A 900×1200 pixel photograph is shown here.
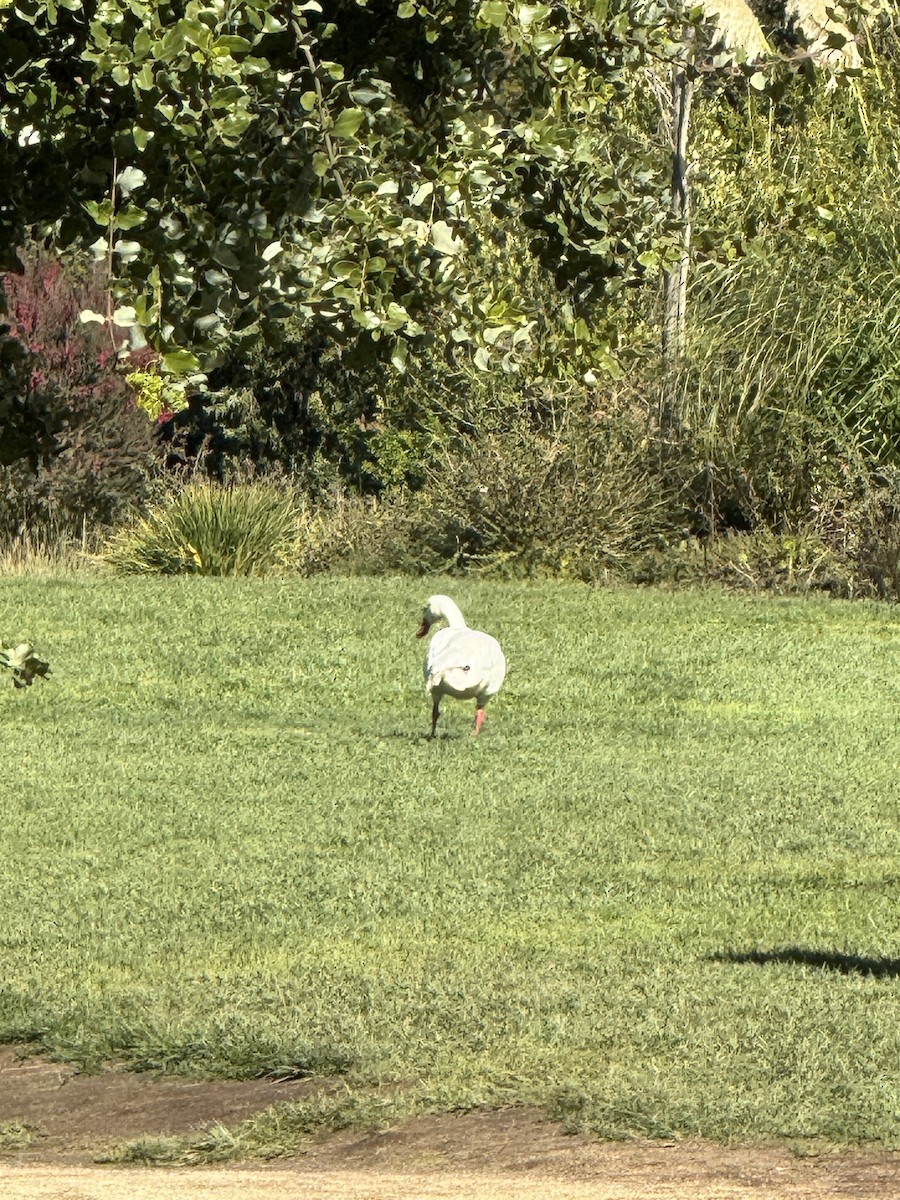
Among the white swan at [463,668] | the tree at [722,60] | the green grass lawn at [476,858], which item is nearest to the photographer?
the tree at [722,60]

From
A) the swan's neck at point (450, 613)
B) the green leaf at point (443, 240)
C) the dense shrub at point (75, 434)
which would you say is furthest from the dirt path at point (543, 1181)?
Result: the dense shrub at point (75, 434)

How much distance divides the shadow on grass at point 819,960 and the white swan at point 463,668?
448cm

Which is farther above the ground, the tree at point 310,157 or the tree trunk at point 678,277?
the tree trunk at point 678,277

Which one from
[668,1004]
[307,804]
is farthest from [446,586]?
[668,1004]

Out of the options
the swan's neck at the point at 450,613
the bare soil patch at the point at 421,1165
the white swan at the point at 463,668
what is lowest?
the bare soil patch at the point at 421,1165

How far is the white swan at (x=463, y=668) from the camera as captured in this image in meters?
11.8

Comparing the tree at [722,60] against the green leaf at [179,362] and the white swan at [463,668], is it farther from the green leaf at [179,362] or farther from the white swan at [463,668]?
the white swan at [463,668]

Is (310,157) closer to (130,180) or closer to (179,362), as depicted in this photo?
(130,180)

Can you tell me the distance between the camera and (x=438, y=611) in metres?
13.3


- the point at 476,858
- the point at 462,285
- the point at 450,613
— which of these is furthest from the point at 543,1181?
the point at 450,613

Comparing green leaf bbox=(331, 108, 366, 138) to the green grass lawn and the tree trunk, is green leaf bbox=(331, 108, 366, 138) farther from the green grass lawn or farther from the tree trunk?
the tree trunk

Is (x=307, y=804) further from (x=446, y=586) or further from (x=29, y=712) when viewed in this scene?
(x=446, y=586)

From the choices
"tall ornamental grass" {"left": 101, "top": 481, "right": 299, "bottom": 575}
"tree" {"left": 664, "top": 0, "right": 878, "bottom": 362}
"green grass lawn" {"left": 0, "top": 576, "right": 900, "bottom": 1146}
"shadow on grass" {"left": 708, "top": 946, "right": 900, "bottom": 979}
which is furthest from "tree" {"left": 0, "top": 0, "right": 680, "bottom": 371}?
"tall ornamental grass" {"left": 101, "top": 481, "right": 299, "bottom": 575}

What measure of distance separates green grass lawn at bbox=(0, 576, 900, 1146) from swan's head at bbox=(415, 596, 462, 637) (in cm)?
56
